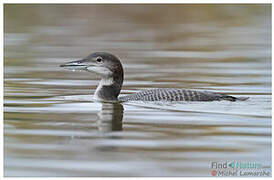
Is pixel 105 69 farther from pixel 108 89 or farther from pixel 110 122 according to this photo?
pixel 110 122

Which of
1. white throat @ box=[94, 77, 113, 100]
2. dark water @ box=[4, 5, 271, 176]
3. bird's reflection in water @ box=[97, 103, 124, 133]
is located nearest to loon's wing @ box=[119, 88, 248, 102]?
dark water @ box=[4, 5, 271, 176]

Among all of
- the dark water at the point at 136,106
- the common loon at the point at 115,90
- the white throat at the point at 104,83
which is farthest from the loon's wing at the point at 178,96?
the white throat at the point at 104,83

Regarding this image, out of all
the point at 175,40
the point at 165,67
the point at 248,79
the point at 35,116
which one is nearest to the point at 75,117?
the point at 35,116

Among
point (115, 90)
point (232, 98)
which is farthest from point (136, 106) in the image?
point (232, 98)

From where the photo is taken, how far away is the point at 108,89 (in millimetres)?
10797

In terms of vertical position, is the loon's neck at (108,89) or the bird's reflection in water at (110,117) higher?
the loon's neck at (108,89)

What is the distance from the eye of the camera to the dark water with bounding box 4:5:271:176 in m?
6.87

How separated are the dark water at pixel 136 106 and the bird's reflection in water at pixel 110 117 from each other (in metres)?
0.01

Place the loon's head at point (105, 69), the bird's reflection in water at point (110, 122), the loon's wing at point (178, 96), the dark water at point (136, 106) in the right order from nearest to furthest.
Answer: the dark water at point (136, 106), the bird's reflection in water at point (110, 122), the loon's wing at point (178, 96), the loon's head at point (105, 69)

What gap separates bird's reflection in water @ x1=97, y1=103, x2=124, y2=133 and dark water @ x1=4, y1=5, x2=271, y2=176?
1 cm

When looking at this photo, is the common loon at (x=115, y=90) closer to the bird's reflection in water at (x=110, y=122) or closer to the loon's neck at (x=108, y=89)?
the loon's neck at (x=108, y=89)

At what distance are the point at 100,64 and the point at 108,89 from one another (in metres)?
0.35

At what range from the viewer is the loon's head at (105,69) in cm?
1073

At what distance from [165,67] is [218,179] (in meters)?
8.36
